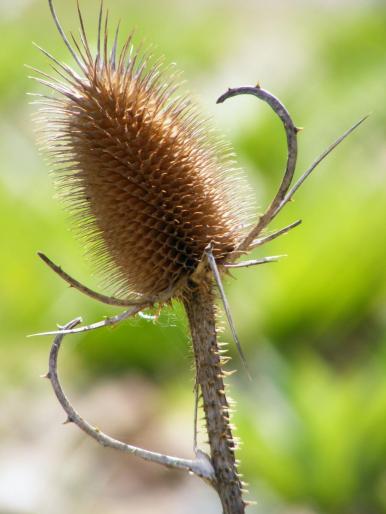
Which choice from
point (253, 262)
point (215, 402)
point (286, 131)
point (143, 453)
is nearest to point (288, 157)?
point (286, 131)

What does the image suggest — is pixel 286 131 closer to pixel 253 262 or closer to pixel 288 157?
pixel 288 157

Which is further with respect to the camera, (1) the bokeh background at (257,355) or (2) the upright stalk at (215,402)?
(1) the bokeh background at (257,355)

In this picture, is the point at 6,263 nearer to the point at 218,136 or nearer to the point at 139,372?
the point at 139,372

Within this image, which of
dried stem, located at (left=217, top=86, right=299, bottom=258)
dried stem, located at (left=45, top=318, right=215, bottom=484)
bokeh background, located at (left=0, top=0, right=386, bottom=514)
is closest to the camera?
dried stem, located at (left=217, top=86, right=299, bottom=258)

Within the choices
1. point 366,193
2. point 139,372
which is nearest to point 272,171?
point 366,193

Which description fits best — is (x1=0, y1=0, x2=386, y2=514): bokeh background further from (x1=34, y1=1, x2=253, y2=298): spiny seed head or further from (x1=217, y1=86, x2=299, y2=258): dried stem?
(x1=217, y1=86, x2=299, y2=258): dried stem

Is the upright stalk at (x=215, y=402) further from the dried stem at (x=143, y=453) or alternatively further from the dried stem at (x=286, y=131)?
the dried stem at (x=286, y=131)

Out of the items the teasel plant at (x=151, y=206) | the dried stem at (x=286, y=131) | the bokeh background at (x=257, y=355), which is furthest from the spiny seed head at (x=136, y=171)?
the bokeh background at (x=257, y=355)

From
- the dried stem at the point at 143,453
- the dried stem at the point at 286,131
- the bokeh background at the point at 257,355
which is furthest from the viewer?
the bokeh background at the point at 257,355

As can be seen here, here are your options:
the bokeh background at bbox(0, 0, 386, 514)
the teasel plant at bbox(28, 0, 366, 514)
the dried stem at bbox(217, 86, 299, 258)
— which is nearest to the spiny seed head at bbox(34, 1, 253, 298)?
the teasel plant at bbox(28, 0, 366, 514)
